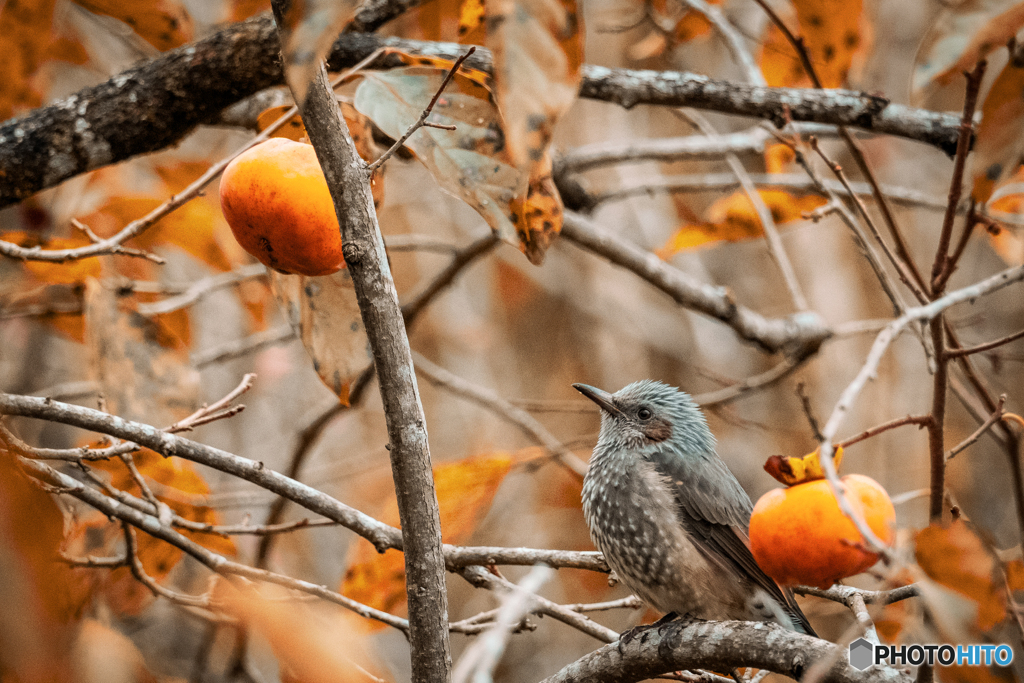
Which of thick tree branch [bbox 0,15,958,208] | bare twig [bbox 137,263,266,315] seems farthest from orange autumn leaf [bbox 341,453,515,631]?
thick tree branch [bbox 0,15,958,208]

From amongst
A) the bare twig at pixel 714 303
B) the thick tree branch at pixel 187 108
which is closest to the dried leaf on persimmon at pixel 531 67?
the thick tree branch at pixel 187 108

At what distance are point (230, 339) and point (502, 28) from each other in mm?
5363

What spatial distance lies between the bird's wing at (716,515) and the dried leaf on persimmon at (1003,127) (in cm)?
135

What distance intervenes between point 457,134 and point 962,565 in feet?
4.01

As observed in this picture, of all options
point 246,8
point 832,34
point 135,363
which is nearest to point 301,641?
point 135,363

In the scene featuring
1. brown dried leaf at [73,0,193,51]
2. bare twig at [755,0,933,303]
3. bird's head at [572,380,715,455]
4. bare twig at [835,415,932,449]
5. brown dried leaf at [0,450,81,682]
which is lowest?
brown dried leaf at [0,450,81,682]

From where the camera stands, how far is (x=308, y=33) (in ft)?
2.46

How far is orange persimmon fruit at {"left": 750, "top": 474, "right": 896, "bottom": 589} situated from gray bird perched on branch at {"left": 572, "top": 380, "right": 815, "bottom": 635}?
899 millimetres

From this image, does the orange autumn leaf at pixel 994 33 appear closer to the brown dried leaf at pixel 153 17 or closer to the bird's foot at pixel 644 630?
the bird's foot at pixel 644 630

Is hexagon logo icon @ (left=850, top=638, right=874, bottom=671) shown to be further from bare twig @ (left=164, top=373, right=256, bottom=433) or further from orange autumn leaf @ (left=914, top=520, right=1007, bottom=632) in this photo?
bare twig @ (left=164, top=373, right=256, bottom=433)

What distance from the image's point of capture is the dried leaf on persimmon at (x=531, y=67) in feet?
2.78

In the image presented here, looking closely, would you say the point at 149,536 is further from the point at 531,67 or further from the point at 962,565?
the point at 962,565

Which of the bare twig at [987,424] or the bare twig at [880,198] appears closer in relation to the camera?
the bare twig at [987,424]

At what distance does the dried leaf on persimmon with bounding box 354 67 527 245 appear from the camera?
1.54 m
